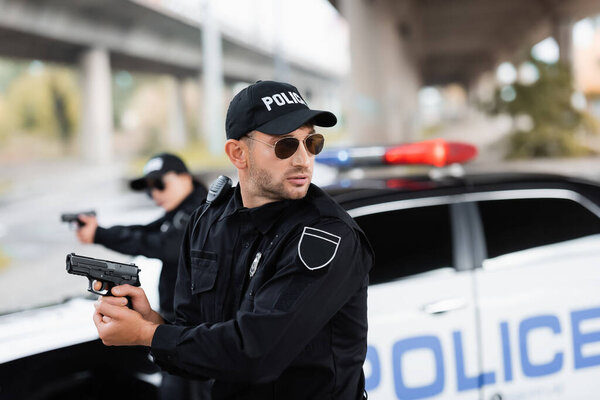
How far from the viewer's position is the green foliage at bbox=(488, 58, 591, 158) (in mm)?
21422

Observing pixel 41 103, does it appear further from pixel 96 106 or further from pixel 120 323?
pixel 120 323

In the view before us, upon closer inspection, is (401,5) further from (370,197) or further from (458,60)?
(458,60)

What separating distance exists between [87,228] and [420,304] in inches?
65.6

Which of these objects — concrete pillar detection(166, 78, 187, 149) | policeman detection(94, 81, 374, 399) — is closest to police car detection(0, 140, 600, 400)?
policeman detection(94, 81, 374, 399)

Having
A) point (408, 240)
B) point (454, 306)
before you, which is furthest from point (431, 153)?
point (454, 306)

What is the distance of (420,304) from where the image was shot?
2645 millimetres

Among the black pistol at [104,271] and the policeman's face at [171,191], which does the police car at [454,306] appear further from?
the black pistol at [104,271]

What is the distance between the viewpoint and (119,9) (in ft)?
72.9

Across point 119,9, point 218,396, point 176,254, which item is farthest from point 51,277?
point 119,9

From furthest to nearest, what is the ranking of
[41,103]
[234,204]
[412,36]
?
[412,36], [41,103], [234,204]

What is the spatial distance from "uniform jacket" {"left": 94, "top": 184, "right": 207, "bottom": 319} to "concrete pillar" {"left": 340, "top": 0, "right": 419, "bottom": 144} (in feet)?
55.9

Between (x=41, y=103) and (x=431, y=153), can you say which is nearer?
(x=431, y=153)

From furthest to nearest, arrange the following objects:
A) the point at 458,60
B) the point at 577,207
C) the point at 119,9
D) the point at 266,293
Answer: the point at 458,60
the point at 119,9
the point at 577,207
the point at 266,293

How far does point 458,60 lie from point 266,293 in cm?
5569
